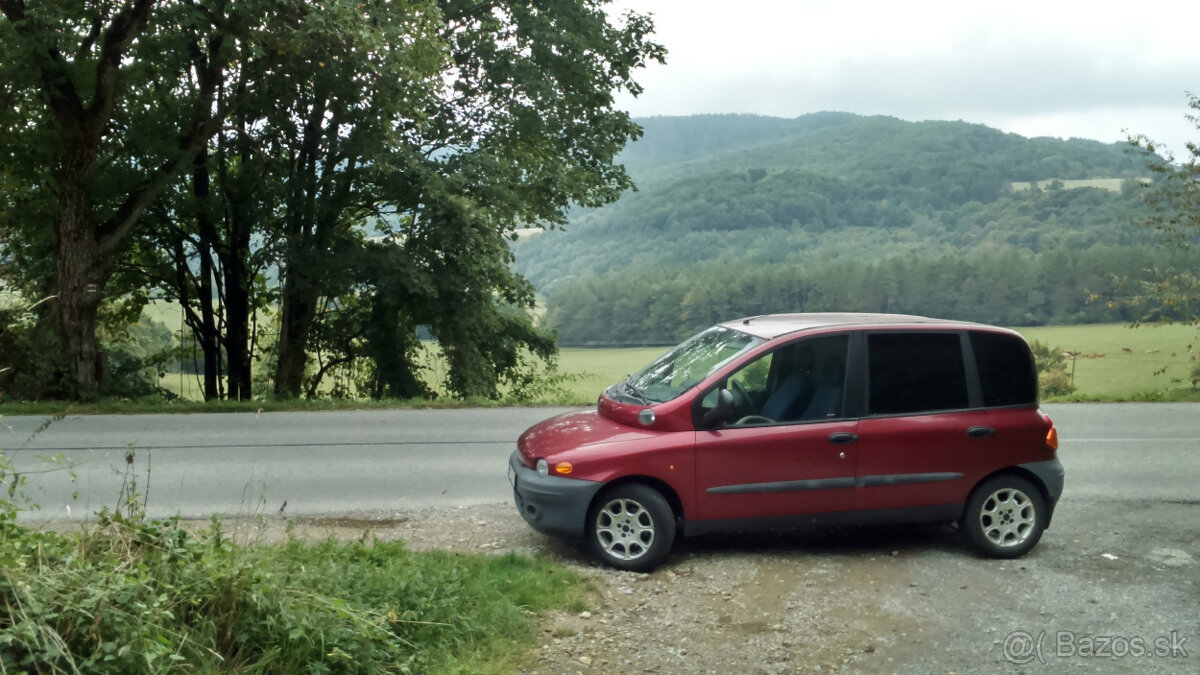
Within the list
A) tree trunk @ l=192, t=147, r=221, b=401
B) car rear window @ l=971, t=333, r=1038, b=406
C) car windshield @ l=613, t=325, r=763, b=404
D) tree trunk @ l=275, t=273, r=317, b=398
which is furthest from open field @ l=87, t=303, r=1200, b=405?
car rear window @ l=971, t=333, r=1038, b=406

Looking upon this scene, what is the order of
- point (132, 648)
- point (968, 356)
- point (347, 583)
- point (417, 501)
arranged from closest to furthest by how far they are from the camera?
1. point (132, 648)
2. point (347, 583)
3. point (968, 356)
4. point (417, 501)

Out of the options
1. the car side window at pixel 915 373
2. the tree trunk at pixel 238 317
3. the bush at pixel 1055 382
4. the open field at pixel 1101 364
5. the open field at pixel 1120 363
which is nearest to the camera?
the car side window at pixel 915 373

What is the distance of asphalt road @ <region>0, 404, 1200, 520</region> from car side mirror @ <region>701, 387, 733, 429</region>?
9.70ft

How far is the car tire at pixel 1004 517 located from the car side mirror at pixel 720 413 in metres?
2.08

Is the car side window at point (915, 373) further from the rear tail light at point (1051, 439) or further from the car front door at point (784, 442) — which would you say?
the rear tail light at point (1051, 439)

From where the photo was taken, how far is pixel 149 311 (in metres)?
28.3

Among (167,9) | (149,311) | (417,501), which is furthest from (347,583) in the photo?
(149,311)

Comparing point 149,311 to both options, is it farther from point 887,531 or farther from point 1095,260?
point 1095,260

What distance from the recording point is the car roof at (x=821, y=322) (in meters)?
7.85

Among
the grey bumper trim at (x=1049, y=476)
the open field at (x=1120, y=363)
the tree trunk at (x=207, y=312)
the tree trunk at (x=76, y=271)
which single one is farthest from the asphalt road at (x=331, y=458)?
the tree trunk at (x=207, y=312)

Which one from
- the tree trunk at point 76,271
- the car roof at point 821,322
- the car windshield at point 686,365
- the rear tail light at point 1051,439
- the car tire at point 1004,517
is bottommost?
the car tire at point 1004,517

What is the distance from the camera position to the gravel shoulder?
566cm

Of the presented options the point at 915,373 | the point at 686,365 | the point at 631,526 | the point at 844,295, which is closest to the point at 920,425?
the point at 915,373

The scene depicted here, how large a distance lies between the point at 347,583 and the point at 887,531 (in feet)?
15.4
